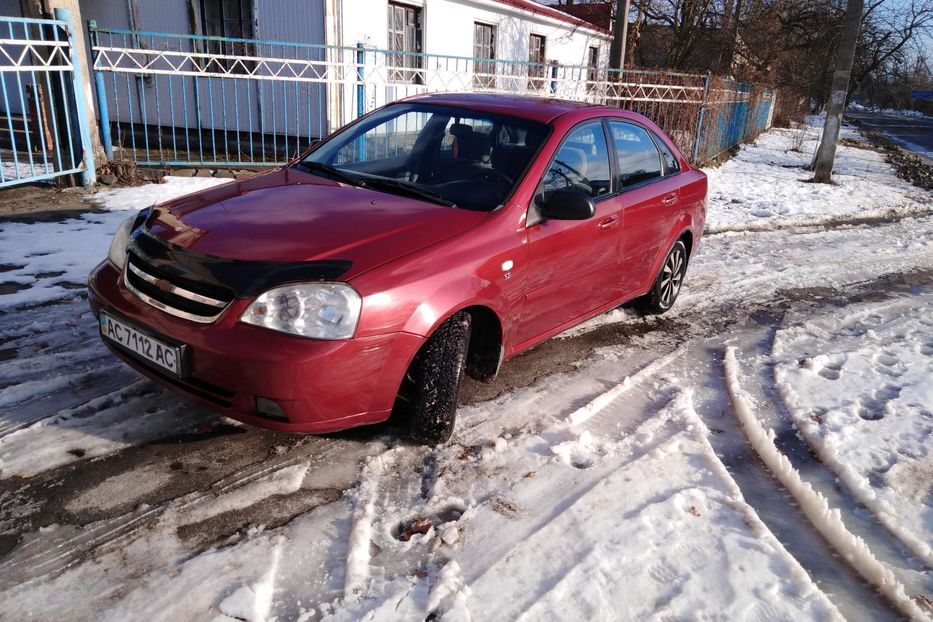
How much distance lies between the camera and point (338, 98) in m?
12.6

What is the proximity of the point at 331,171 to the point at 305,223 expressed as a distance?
0.99 meters

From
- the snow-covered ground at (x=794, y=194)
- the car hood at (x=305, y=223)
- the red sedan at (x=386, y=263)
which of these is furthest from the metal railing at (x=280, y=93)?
the car hood at (x=305, y=223)

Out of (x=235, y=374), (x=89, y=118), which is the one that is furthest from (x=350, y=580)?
(x=89, y=118)

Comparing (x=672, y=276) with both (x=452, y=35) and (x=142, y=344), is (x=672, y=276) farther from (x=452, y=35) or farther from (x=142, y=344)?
(x=452, y=35)

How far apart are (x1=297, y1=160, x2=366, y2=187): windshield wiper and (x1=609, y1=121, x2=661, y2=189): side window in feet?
5.75

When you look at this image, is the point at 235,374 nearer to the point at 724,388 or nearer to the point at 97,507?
the point at 97,507

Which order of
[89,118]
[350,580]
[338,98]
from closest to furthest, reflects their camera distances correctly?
[350,580], [89,118], [338,98]

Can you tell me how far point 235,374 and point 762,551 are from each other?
2.22m

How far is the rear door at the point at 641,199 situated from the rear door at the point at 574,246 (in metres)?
0.16

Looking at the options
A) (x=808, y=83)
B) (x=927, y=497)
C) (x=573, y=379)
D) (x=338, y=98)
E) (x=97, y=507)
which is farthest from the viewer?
(x=808, y=83)

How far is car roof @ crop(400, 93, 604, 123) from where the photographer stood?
13.4 feet

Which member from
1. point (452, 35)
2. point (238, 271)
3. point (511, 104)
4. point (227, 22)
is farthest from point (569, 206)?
point (452, 35)

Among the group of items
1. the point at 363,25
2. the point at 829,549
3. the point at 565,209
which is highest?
the point at 363,25

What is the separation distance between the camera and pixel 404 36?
48.9 feet
